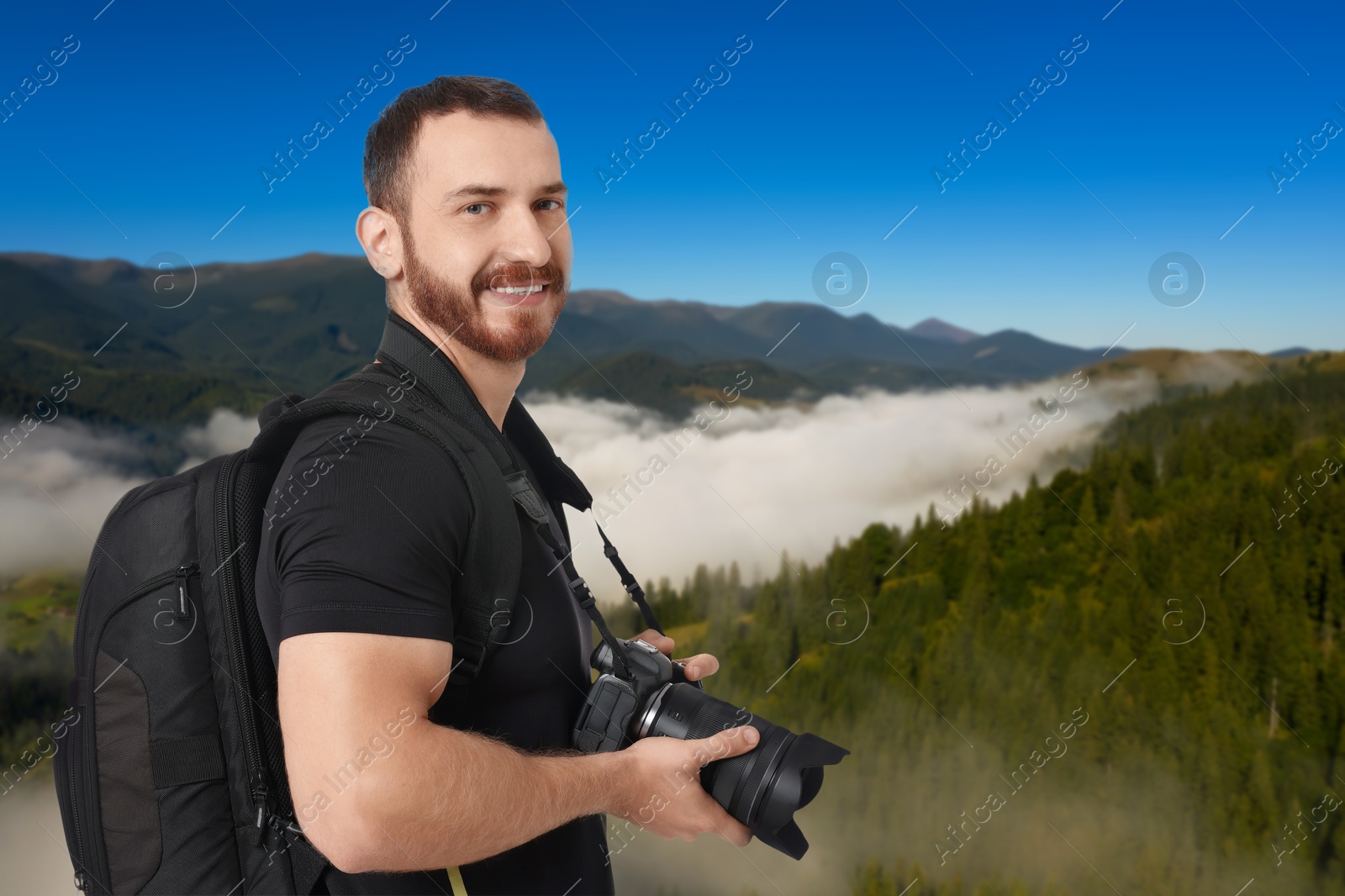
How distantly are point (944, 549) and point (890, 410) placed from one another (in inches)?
540

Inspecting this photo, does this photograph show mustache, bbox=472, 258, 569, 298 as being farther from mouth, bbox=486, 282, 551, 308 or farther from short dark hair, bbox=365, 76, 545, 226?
short dark hair, bbox=365, 76, 545, 226

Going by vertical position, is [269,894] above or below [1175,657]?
above

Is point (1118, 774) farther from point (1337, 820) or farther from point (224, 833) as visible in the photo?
point (224, 833)

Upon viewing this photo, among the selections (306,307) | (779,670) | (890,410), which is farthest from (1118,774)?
(306,307)

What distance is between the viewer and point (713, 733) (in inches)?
89.1

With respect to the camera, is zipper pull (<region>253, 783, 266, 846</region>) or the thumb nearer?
zipper pull (<region>253, 783, 266, 846</region>)

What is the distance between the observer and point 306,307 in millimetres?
40219

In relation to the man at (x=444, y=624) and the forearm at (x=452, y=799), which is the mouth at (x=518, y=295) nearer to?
the man at (x=444, y=624)

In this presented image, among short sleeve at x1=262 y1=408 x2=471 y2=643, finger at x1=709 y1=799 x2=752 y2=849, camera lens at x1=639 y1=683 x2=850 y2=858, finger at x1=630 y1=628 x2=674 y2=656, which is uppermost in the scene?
short sleeve at x1=262 y1=408 x2=471 y2=643

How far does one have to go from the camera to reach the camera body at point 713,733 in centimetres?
222

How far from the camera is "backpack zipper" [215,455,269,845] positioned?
2.05m

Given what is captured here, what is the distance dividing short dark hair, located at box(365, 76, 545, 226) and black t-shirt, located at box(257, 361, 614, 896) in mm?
668

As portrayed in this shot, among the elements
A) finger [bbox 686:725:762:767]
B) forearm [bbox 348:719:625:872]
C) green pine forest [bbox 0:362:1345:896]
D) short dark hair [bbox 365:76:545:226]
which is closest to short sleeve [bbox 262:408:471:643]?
forearm [bbox 348:719:625:872]

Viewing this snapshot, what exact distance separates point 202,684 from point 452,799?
0.83 metres
